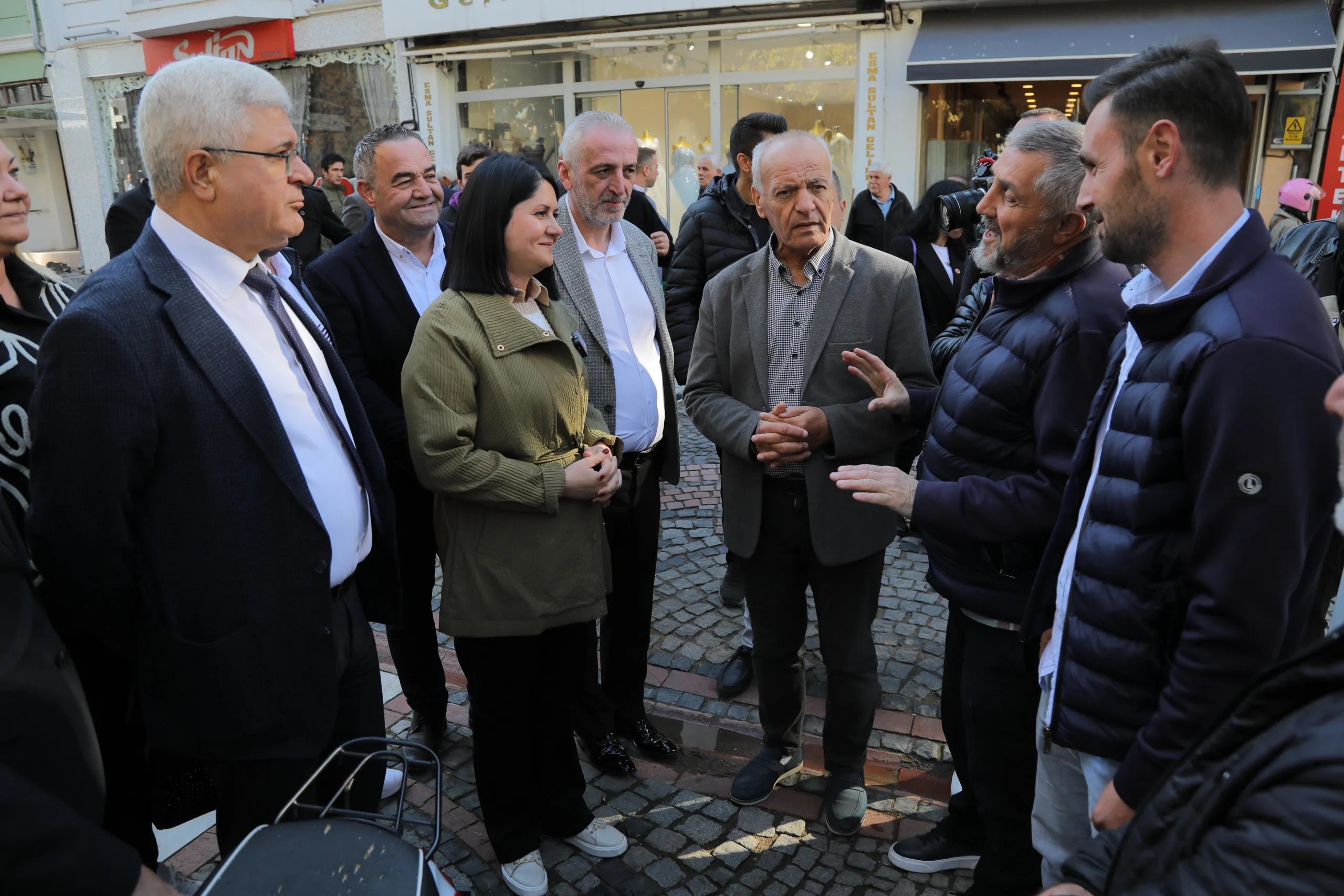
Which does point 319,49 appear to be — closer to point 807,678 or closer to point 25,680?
point 807,678

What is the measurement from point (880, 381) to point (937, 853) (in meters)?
1.49

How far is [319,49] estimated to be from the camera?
14.9m

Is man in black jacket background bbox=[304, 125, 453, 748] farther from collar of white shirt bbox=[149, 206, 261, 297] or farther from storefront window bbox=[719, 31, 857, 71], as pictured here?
storefront window bbox=[719, 31, 857, 71]

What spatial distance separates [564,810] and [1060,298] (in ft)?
6.96

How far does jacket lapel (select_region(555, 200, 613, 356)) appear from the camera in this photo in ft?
10.4

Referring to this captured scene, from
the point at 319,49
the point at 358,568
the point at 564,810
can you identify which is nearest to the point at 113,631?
the point at 358,568

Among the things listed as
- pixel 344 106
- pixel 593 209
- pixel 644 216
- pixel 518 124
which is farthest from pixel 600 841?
pixel 344 106

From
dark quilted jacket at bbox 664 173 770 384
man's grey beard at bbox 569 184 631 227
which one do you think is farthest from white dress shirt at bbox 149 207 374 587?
dark quilted jacket at bbox 664 173 770 384

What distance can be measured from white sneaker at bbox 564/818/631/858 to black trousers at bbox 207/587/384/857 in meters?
0.74

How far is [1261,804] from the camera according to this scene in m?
0.88

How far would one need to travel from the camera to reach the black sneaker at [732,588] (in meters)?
4.56

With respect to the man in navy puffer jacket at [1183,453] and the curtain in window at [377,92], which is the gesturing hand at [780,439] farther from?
the curtain in window at [377,92]

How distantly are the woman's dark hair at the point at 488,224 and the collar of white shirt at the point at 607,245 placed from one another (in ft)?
2.25

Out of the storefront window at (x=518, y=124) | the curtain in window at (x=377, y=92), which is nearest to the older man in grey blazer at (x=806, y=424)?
the storefront window at (x=518, y=124)
